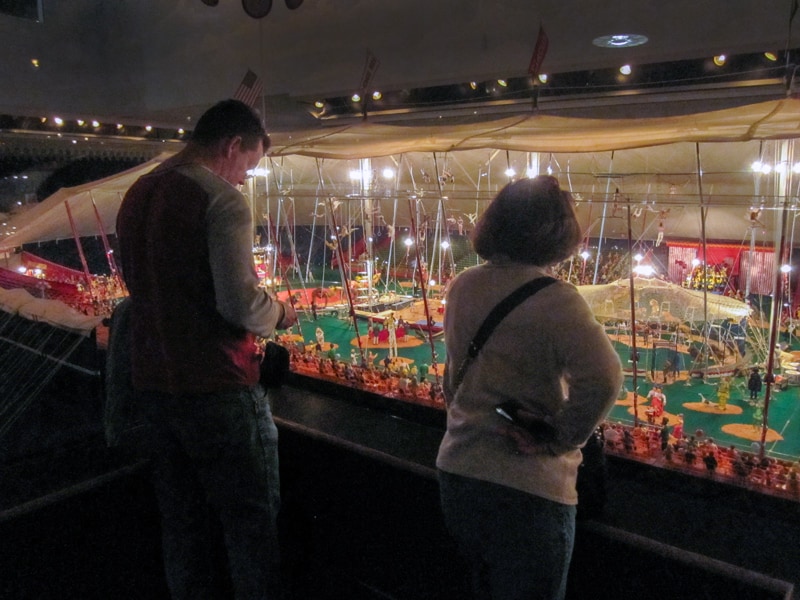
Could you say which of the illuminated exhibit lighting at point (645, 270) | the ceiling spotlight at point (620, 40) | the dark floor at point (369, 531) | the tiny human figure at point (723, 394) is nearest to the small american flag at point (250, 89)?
the ceiling spotlight at point (620, 40)

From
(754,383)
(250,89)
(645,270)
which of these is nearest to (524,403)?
(754,383)

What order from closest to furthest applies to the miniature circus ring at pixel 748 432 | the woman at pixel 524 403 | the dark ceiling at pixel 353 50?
the woman at pixel 524 403
the miniature circus ring at pixel 748 432
the dark ceiling at pixel 353 50

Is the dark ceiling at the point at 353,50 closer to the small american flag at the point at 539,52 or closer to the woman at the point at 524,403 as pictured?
the small american flag at the point at 539,52

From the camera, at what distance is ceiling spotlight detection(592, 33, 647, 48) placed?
349 cm

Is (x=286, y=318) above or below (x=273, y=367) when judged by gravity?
above

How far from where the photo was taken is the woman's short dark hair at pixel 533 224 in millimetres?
959

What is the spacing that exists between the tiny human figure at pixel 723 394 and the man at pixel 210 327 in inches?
120

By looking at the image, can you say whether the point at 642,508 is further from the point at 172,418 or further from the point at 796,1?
the point at 796,1

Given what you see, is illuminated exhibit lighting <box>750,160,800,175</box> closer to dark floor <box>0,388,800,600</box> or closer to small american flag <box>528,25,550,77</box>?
small american flag <box>528,25,550,77</box>

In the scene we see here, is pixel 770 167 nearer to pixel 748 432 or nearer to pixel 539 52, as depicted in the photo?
pixel 539 52

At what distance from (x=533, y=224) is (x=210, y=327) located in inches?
23.6

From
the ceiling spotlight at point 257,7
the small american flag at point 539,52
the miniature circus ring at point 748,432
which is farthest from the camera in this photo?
the ceiling spotlight at point 257,7

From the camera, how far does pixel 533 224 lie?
0.96m

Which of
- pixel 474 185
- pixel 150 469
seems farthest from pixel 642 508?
pixel 474 185
